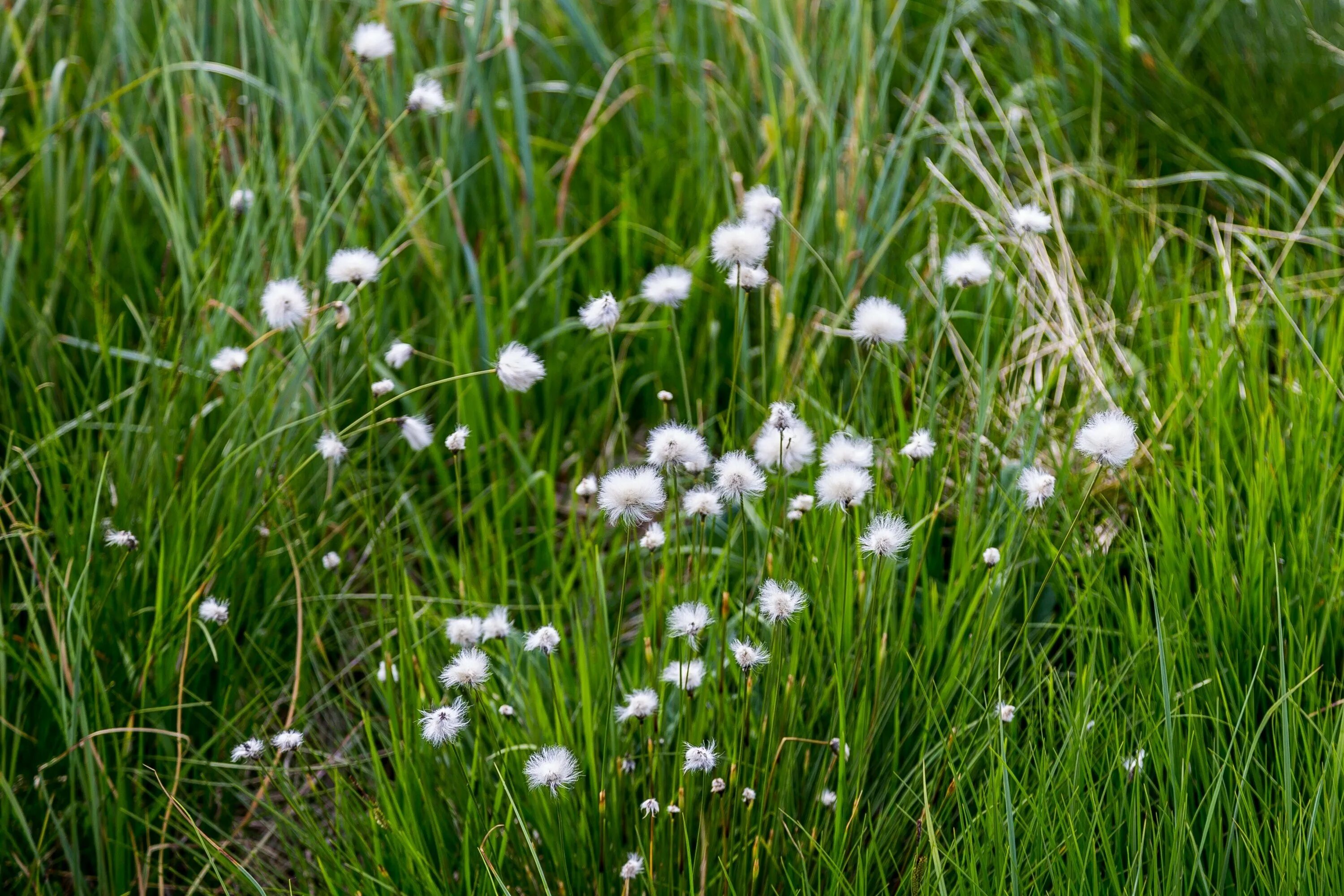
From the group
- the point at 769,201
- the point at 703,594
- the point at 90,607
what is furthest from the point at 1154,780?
the point at 90,607

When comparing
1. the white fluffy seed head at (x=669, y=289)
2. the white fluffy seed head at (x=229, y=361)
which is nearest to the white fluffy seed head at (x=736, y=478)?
the white fluffy seed head at (x=669, y=289)

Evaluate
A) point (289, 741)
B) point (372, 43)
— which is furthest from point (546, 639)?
point (372, 43)

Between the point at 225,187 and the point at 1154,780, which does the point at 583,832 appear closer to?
the point at 1154,780

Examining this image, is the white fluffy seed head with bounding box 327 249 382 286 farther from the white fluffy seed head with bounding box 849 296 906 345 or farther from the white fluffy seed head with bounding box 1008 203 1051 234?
the white fluffy seed head with bounding box 1008 203 1051 234

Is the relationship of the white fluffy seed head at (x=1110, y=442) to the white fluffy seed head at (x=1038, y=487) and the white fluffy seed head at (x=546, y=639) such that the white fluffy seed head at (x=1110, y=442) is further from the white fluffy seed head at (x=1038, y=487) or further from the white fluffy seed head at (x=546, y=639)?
the white fluffy seed head at (x=546, y=639)

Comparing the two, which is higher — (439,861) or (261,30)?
(261,30)

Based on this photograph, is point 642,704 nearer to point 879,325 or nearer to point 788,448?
point 788,448
